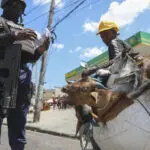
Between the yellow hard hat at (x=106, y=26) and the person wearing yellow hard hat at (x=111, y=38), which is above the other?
the yellow hard hat at (x=106, y=26)

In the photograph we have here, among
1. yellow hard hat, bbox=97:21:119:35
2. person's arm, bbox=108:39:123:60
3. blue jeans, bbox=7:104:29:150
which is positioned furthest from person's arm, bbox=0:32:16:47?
yellow hard hat, bbox=97:21:119:35

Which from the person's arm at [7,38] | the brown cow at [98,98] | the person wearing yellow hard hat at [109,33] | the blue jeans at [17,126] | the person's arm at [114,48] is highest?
the person wearing yellow hard hat at [109,33]

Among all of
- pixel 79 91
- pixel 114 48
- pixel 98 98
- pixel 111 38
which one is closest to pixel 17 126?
pixel 79 91

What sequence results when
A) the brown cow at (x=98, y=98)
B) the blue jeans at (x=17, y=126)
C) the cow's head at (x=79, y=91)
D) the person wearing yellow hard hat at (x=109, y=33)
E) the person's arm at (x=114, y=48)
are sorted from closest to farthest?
1. the brown cow at (x=98, y=98)
2. the cow's head at (x=79, y=91)
3. the blue jeans at (x=17, y=126)
4. the person's arm at (x=114, y=48)
5. the person wearing yellow hard hat at (x=109, y=33)

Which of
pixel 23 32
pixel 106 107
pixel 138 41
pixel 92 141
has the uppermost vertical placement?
Result: pixel 138 41

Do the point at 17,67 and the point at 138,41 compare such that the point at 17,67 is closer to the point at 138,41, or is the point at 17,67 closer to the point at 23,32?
the point at 23,32

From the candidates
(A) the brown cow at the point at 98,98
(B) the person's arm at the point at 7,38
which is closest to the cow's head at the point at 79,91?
(A) the brown cow at the point at 98,98

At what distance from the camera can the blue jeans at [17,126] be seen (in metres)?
3.33

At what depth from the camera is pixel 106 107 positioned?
3.03 metres

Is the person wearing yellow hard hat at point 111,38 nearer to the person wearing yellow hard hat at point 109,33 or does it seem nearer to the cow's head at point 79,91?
the person wearing yellow hard hat at point 109,33

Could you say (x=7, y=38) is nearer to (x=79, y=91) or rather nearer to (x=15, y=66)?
(x=15, y=66)

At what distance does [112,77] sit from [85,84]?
0.32m

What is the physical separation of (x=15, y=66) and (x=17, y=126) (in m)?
0.58

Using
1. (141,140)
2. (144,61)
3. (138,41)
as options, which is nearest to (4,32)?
(144,61)
